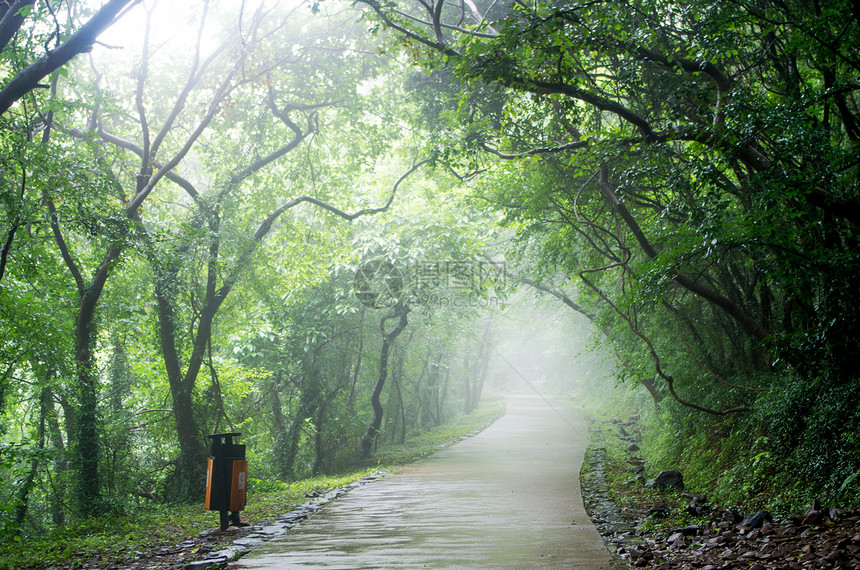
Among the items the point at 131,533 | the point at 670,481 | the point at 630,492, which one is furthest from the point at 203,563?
the point at 670,481

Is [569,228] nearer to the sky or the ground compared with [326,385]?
nearer to the sky

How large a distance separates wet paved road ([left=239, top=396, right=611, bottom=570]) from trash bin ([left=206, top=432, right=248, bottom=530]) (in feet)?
2.79

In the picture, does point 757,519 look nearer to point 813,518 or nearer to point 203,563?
point 813,518

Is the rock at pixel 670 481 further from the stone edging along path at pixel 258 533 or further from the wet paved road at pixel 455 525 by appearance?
the stone edging along path at pixel 258 533

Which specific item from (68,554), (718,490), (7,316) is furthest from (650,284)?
(7,316)

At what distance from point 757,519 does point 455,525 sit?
10.1 feet

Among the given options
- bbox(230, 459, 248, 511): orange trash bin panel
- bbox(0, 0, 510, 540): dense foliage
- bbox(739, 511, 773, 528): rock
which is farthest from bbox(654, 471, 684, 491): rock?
bbox(0, 0, 510, 540): dense foliage

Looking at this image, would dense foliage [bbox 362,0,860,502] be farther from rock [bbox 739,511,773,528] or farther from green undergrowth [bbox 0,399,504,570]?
green undergrowth [bbox 0,399,504,570]

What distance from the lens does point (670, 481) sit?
8.66 metres

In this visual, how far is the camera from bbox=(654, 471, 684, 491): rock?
28.0 feet

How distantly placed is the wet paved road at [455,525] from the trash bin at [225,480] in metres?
0.85

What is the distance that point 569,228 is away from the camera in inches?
451

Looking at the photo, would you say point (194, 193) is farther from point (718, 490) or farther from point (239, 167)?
point (718, 490)

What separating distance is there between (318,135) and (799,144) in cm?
1147
